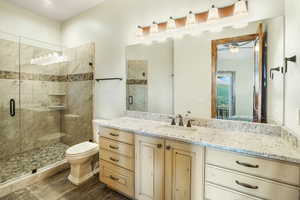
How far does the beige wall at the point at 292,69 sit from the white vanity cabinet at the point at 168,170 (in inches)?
30.3

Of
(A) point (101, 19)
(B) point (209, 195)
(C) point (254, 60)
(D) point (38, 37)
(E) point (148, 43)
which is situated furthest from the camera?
(D) point (38, 37)

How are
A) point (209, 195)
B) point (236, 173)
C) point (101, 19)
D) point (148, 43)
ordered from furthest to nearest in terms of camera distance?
point (101, 19) → point (148, 43) → point (209, 195) → point (236, 173)

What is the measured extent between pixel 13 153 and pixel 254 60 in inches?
161

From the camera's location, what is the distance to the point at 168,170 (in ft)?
4.71

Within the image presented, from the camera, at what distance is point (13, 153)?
9.07ft

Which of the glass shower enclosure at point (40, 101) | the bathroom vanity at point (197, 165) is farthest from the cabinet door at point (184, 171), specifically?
the glass shower enclosure at point (40, 101)

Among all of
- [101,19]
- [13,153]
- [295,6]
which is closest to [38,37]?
[101,19]

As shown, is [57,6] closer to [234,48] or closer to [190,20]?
[190,20]

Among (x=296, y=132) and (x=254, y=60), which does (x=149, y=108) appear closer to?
(x=254, y=60)

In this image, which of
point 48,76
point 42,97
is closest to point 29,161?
point 42,97

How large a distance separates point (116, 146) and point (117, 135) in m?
0.14

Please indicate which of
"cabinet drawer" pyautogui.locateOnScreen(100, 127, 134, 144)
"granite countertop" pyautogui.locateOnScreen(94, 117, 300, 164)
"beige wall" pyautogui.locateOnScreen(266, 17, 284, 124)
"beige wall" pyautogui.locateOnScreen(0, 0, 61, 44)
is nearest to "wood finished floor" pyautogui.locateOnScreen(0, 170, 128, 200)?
"cabinet drawer" pyautogui.locateOnScreen(100, 127, 134, 144)

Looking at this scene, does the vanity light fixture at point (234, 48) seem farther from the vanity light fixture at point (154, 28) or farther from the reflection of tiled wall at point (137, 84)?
the reflection of tiled wall at point (137, 84)

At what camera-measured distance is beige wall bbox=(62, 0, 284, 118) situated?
2.06 m
